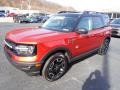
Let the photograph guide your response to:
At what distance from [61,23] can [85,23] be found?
2.84 ft

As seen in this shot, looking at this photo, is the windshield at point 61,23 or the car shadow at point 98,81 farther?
the windshield at point 61,23

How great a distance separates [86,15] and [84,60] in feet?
5.94

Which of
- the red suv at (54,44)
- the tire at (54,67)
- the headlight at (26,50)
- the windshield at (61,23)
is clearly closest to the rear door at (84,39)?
the red suv at (54,44)

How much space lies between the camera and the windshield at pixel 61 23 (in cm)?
564

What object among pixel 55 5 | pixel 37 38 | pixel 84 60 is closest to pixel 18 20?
pixel 84 60

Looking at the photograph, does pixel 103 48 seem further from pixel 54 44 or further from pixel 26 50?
pixel 26 50

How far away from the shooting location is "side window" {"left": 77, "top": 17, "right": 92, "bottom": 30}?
5.88m

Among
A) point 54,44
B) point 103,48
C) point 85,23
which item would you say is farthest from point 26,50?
point 103,48

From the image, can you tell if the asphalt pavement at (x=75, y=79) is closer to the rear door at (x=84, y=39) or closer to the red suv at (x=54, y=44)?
the red suv at (x=54, y=44)

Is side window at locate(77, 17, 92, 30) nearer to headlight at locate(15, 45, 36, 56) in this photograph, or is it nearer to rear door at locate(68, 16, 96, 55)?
rear door at locate(68, 16, 96, 55)

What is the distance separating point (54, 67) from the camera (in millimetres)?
5090

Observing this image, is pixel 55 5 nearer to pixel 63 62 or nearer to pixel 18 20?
pixel 18 20

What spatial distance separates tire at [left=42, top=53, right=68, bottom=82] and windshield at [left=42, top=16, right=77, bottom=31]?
→ 0.95 metres

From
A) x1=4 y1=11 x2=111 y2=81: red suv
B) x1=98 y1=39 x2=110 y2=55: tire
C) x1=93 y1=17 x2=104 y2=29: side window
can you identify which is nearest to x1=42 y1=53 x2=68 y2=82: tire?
x1=4 y1=11 x2=111 y2=81: red suv
